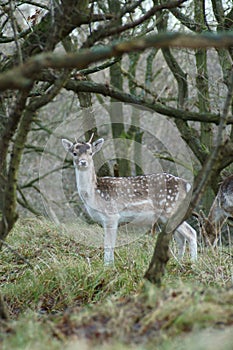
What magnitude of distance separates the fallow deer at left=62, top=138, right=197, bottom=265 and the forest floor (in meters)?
1.60

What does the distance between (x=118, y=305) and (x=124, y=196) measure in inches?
207

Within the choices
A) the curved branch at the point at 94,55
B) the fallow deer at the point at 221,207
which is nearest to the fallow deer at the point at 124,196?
the fallow deer at the point at 221,207

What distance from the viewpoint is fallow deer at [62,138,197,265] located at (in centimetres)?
952

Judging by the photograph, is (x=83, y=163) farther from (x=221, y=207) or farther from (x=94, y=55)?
(x=94, y=55)

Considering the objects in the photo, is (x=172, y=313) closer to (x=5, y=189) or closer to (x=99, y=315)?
(x=99, y=315)

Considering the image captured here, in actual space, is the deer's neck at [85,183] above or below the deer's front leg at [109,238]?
above

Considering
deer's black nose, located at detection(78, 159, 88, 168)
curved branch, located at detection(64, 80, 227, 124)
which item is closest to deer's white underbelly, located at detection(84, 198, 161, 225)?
deer's black nose, located at detection(78, 159, 88, 168)

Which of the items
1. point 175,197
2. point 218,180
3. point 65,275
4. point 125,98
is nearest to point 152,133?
point 218,180

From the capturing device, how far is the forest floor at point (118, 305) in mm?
3814

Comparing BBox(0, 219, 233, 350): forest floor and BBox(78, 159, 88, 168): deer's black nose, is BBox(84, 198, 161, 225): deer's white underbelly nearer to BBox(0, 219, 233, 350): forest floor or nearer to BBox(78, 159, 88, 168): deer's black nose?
BBox(78, 159, 88, 168): deer's black nose

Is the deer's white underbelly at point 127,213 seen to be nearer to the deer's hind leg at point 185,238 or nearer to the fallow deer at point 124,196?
the fallow deer at point 124,196

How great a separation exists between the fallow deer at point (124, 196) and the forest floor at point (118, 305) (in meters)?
1.60

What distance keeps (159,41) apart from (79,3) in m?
1.84

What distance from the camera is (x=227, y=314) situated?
4137 millimetres
